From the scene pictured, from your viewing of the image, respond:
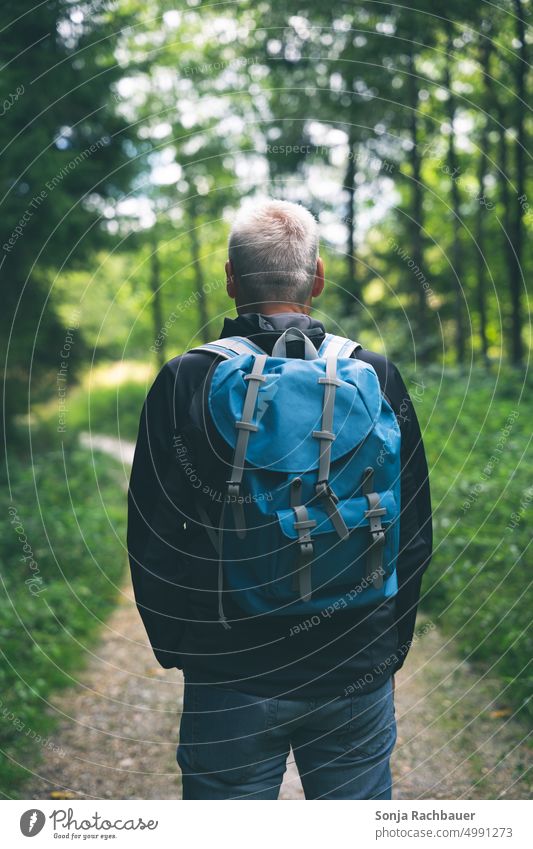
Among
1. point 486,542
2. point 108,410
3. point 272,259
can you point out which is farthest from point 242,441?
point 108,410

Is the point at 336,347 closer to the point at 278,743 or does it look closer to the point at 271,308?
the point at 271,308

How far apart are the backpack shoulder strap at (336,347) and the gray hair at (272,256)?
0.14 metres

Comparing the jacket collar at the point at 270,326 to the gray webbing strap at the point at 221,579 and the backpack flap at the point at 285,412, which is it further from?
the gray webbing strap at the point at 221,579

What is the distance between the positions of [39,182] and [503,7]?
6949 millimetres

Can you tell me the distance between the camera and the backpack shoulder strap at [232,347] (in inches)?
77.2

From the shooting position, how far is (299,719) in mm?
1975

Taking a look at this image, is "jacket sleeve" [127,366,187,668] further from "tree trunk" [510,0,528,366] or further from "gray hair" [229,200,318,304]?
"tree trunk" [510,0,528,366]

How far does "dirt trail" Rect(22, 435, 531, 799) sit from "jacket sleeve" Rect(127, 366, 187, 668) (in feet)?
7.55

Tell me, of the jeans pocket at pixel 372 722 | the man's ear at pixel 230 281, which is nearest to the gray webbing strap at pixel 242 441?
the man's ear at pixel 230 281

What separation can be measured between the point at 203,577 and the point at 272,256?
910mm

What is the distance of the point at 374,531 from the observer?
193cm

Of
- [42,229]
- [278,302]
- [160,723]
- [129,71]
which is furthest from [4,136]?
[278,302]

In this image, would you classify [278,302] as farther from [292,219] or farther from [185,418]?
[185,418]

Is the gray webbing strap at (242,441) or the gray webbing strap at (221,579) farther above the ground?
the gray webbing strap at (242,441)
